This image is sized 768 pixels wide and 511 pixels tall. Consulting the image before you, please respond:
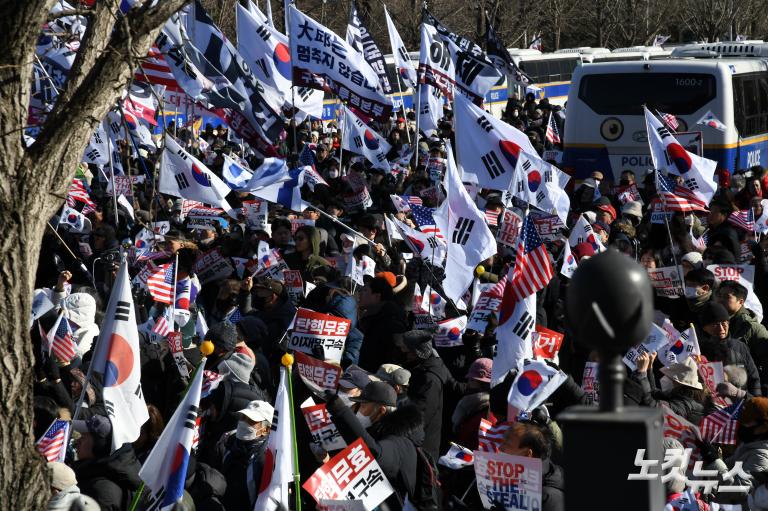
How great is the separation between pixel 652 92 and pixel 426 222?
29.6ft

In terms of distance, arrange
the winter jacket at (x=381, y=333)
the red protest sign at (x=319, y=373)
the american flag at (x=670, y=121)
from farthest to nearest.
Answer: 1. the american flag at (x=670, y=121)
2. the winter jacket at (x=381, y=333)
3. the red protest sign at (x=319, y=373)

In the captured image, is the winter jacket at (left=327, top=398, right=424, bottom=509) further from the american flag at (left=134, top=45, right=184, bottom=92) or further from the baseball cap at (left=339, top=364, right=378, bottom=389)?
the american flag at (left=134, top=45, right=184, bottom=92)

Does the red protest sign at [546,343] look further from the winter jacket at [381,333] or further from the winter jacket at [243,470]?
the winter jacket at [243,470]

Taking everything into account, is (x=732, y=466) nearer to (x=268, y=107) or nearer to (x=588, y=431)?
(x=588, y=431)

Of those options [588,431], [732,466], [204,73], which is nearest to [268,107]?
[204,73]

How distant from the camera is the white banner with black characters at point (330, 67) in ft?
48.5

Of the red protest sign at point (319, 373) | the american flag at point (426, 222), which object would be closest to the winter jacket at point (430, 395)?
the red protest sign at point (319, 373)

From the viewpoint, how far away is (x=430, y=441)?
7.38m

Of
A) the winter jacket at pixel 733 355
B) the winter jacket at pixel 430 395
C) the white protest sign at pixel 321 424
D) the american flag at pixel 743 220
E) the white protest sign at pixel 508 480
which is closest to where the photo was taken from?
the white protest sign at pixel 508 480

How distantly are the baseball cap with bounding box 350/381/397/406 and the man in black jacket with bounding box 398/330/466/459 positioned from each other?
12.6 inches

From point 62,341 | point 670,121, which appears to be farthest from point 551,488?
point 670,121

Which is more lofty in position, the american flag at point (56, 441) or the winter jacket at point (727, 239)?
the winter jacket at point (727, 239)

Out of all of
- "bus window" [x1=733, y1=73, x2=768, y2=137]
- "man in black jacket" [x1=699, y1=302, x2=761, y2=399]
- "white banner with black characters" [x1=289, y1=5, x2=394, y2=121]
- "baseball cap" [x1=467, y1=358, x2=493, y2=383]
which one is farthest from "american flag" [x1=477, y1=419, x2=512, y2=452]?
"bus window" [x1=733, y1=73, x2=768, y2=137]

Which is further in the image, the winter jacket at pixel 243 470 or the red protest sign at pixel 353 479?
the winter jacket at pixel 243 470
